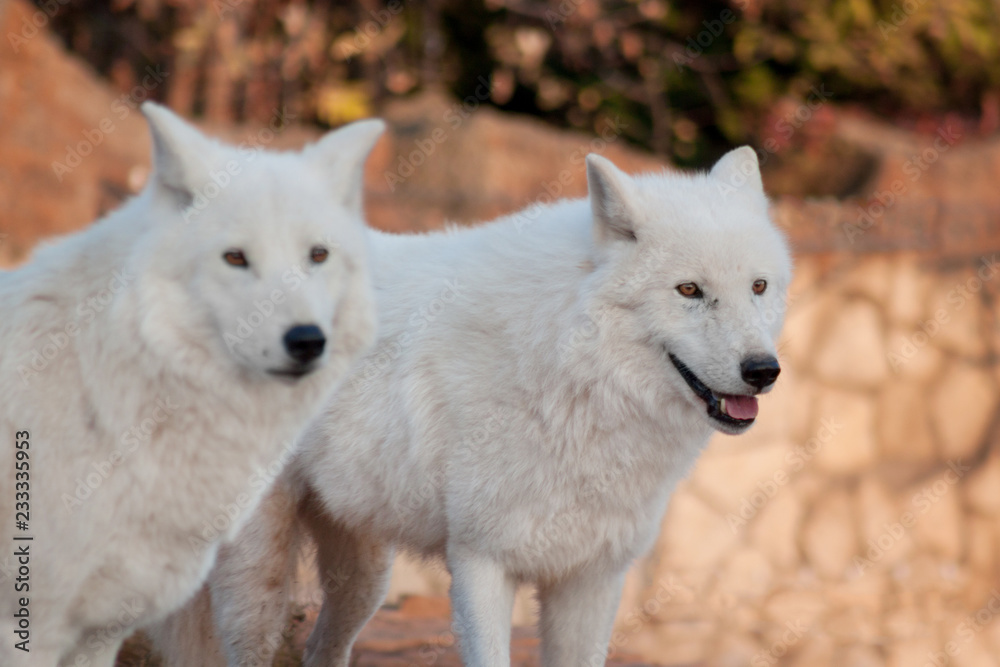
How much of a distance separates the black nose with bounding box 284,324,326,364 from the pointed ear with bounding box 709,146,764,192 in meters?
1.89

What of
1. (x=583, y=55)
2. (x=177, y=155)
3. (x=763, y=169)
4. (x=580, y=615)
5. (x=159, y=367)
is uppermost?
(x=177, y=155)

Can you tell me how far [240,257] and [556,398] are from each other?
135 cm

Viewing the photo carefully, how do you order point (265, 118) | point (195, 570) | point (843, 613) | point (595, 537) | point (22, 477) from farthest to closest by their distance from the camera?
1. point (265, 118)
2. point (843, 613)
3. point (595, 537)
4. point (195, 570)
5. point (22, 477)

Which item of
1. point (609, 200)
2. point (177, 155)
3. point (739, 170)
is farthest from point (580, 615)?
point (177, 155)

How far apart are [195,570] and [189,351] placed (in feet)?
2.05

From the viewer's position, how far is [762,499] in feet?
30.1

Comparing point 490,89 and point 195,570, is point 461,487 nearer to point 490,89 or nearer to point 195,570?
point 195,570

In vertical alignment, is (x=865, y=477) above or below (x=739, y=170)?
below

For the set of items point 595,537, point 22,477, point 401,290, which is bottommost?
point 595,537

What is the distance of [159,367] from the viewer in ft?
8.99

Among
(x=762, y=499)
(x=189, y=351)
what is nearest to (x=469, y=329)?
(x=189, y=351)

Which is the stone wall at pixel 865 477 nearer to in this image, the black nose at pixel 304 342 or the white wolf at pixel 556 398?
the white wolf at pixel 556 398

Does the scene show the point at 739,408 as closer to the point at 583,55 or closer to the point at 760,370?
the point at 760,370

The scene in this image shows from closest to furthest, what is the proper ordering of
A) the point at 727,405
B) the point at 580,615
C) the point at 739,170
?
the point at 727,405 < the point at 580,615 < the point at 739,170
